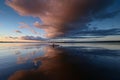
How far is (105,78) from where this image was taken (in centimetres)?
770

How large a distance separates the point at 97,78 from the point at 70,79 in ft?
7.01

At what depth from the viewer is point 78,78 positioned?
7.80 m

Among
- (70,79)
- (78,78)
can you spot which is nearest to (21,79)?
(70,79)

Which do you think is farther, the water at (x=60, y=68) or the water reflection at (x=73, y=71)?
the water at (x=60, y=68)

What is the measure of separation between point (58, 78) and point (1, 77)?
455cm

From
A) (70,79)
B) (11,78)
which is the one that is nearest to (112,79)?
(70,79)

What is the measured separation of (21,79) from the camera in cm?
744

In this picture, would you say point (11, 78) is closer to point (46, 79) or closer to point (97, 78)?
point (46, 79)

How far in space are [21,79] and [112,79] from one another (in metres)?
6.94

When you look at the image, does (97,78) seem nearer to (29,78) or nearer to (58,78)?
(58,78)

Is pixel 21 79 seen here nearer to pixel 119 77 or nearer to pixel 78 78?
pixel 78 78

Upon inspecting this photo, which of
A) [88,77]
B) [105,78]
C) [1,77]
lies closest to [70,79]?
[88,77]

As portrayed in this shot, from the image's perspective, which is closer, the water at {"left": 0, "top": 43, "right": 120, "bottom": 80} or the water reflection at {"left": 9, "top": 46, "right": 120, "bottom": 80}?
the water reflection at {"left": 9, "top": 46, "right": 120, "bottom": 80}

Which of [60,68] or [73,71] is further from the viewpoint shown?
[60,68]
